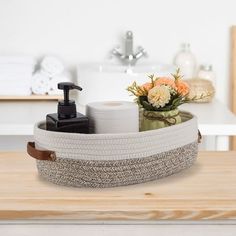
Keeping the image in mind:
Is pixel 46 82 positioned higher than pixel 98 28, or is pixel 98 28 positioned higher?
pixel 98 28

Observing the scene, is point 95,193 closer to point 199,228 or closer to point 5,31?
point 199,228

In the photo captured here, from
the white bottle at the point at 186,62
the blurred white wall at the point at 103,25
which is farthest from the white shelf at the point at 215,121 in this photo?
the blurred white wall at the point at 103,25

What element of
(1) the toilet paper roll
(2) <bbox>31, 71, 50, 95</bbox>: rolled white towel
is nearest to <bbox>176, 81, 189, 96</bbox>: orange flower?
(1) the toilet paper roll

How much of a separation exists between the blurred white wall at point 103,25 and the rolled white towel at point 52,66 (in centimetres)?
14

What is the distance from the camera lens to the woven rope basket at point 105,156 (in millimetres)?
872

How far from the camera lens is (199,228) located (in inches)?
32.0

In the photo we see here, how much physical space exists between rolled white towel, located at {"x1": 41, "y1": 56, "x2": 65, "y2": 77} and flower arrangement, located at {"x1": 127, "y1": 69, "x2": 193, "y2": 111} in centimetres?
120

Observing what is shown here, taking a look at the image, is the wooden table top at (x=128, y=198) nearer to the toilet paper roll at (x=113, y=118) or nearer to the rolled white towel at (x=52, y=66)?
the toilet paper roll at (x=113, y=118)

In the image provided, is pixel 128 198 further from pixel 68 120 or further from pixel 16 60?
pixel 16 60

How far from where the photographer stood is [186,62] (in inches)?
90.0

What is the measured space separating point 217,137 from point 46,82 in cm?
73

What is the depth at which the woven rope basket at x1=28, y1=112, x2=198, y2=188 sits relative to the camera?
0.87m

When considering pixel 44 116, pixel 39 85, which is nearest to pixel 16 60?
pixel 39 85

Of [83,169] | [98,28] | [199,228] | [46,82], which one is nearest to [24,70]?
[46,82]
